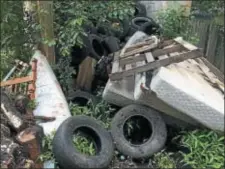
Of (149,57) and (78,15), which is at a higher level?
(78,15)

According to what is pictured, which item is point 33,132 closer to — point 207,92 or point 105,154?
point 105,154

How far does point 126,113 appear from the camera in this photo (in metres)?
5.23

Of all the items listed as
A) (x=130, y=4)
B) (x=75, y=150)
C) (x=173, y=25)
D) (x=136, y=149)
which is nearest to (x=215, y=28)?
(x=173, y=25)

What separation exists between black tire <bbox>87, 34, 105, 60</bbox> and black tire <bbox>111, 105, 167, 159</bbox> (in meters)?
1.82

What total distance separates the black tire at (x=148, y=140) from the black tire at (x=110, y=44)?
1.94 meters

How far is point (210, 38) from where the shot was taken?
7730mm

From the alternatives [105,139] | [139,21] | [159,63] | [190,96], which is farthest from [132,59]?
[139,21]

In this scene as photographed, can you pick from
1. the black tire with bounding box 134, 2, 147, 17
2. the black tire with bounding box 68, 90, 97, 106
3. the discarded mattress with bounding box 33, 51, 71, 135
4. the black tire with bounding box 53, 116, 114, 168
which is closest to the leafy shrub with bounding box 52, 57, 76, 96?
the black tire with bounding box 68, 90, 97, 106

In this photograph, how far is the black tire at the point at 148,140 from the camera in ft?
16.1

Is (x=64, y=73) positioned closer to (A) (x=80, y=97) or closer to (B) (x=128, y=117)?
(A) (x=80, y=97)

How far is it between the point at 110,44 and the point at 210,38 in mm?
2046

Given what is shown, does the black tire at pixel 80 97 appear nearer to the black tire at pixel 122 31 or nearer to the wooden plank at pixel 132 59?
the wooden plank at pixel 132 59

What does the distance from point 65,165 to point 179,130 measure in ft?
5.58

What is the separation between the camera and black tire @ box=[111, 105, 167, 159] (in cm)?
491
